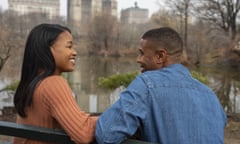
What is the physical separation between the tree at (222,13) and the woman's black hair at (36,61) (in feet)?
91.6

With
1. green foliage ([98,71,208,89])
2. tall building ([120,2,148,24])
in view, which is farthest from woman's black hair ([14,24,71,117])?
tall building ([120,2,148,24])

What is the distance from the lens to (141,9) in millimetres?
94688

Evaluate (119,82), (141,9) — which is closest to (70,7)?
(141,9)

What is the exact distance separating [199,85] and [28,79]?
0.67 m

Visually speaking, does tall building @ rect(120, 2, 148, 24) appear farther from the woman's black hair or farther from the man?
the man

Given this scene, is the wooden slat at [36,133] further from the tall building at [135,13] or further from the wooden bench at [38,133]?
the tall building at [135,13]

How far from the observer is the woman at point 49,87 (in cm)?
114

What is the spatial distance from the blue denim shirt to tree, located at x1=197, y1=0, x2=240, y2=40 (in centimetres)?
2797

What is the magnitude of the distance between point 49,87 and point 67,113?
0.13m

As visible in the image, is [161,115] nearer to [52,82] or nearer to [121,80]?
[52,82]

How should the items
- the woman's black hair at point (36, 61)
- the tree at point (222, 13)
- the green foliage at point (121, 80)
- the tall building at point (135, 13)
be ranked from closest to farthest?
the woman's black hair at point (36, 61) < the green foliage at point (121, 80) < the tree at point (222, 13) < the tall building at point (135, 13)

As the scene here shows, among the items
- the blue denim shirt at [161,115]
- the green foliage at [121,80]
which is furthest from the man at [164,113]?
the green foliage at [121,80]

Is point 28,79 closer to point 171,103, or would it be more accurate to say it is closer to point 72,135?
point 72,135

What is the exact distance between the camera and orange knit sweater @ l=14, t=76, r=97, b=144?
1.11 m
